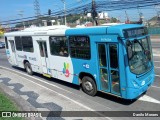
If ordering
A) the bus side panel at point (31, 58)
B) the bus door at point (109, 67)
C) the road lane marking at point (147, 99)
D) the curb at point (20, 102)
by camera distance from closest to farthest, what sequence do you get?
the curb at point (20, 102)
the bus door at point (109, 67)
the road lane marking at point (147, 99)
the bus side panel at point (31, 58)

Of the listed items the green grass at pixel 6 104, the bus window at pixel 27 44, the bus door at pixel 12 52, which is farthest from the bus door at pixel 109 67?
the bus door at pixel 12 52

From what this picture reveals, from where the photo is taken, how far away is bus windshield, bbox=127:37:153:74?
28.8ft

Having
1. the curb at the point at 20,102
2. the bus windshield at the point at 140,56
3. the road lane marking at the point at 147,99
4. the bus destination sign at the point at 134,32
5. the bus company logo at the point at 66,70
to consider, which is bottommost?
the road lane marking at the point at 147,99

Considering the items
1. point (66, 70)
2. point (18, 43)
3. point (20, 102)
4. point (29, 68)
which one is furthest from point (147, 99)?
point (18, 43)

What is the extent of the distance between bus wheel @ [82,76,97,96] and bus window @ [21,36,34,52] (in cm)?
517

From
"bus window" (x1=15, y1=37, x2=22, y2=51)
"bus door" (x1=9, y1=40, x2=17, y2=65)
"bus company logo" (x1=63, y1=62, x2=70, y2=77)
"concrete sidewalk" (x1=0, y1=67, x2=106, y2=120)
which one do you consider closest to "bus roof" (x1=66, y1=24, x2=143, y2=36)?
"bus company logo" (x1=63, y1=62, x2=70, y2=77)

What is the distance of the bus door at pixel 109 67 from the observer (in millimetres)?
8914

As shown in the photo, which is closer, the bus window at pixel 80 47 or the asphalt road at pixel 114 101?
the asphalt road at pixel 114 101

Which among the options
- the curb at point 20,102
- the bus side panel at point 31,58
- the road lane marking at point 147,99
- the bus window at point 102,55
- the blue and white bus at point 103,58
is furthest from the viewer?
the bus side panel at point 31,58

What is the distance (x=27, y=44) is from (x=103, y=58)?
720 centimetres

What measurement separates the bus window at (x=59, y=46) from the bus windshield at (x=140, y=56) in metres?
3.60

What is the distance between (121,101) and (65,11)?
37.0 m

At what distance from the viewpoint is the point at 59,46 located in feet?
39.0

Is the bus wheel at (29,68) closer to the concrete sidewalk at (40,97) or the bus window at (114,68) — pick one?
the concrete sidewalk at (40,97)
